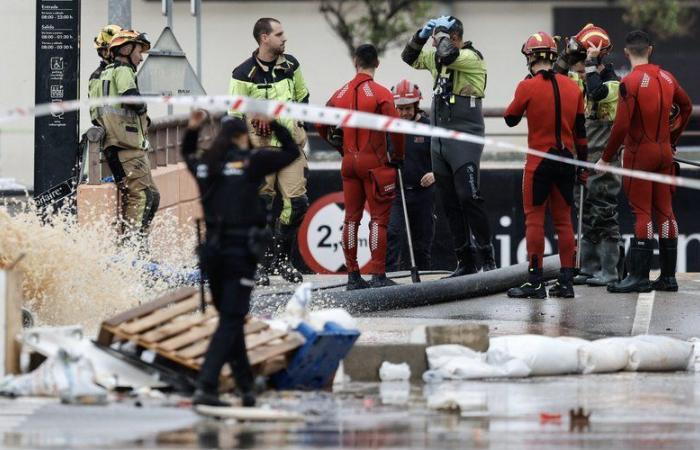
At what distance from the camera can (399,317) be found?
14156 millimetres

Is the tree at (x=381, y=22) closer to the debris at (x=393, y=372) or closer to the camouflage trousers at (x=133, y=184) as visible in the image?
the camouflage trousers at (x=133, y=184)

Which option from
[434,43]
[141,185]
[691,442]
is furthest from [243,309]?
[141,185]

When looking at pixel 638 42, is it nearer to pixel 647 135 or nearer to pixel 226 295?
pixel 647 135

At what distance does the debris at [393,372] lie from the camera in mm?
11570

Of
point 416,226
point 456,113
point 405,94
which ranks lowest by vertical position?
point 416,226

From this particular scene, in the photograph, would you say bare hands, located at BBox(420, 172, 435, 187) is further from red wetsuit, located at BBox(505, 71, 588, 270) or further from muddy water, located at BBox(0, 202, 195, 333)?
muddy water, located at BBox(0, 202, 195, 333)

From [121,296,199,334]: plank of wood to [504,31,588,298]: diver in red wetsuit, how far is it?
400 centimetres

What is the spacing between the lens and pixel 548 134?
14.6m

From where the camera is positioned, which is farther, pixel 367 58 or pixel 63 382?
pixel 367 58

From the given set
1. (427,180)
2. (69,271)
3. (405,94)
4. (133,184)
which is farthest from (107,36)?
(427,180)

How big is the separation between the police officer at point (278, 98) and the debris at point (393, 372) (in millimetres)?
4096

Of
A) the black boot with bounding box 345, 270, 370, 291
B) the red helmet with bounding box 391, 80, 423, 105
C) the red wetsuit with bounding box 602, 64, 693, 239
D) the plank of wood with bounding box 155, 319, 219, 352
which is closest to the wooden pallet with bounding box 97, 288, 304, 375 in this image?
the plank of wood with bounding box 155, 319, 219, 352

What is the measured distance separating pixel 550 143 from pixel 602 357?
9.97ft

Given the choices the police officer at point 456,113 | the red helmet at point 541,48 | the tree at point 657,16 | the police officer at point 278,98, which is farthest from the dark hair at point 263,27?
the tree at point 657,16
